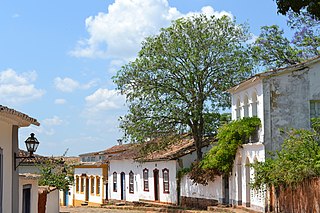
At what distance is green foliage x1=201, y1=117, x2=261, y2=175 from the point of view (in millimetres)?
27453

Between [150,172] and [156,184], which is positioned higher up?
[150,172]

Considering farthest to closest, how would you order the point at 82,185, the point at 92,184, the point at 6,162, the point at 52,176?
1. the point at 82,185
2. the point at 92,184
3. the point at 52,176
4. the point at 6,162

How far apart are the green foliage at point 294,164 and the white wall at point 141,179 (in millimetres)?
14190

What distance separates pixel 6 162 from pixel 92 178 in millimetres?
38217

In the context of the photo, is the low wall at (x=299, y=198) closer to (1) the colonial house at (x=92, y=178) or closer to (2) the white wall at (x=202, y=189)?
(2) the white wall at (x=202, y=189)

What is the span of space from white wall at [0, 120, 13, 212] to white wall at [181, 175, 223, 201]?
1959 centimetres

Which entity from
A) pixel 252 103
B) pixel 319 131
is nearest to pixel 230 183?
pixel 252 103

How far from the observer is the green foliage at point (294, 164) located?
809 inches

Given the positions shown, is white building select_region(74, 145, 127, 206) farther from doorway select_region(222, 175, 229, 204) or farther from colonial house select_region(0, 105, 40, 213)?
colonial house select_region(0, 105, 40, 213)

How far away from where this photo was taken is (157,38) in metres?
36.6

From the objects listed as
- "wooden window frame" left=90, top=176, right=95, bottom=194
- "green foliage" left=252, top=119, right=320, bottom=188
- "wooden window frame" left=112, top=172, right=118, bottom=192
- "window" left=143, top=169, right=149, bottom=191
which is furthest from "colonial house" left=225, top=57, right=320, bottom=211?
"wooden window frame" left=90, top=176, right=95, bottom=194

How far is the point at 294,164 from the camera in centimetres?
2138

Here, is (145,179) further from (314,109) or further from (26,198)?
(26,198)

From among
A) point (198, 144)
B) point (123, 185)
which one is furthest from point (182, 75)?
point (123, 185)
